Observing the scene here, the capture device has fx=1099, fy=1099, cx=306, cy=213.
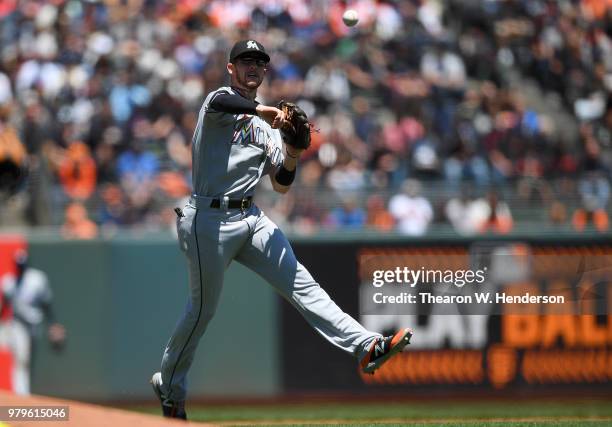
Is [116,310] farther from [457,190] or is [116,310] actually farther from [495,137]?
[495,137]

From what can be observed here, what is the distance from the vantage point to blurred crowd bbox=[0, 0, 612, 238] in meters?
12.3

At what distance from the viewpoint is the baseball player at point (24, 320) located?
10992 millimetres

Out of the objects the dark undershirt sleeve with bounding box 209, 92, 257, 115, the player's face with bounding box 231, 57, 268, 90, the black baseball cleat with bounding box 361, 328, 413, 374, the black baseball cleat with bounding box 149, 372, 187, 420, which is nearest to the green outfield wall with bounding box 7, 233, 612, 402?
the black baseball cleat with bounding box 149, 372, 187, 420

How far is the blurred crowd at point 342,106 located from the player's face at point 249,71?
17.2 feet

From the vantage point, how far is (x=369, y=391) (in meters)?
10.9

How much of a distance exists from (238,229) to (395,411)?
4.14 metres

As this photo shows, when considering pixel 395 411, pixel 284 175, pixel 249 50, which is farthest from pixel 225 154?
pixel 395 411

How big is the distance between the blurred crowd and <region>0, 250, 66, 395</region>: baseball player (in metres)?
0.91

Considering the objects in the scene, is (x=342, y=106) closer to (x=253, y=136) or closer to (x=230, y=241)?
(x=253, y=136)

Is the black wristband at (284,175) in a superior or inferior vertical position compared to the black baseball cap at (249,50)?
inferior

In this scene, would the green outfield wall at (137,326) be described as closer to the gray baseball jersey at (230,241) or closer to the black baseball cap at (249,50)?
the gray baseball jersey at (230,241)

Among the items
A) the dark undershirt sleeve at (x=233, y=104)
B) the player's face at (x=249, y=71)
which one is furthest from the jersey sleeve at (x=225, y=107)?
the player's face at (x=249, y=71)

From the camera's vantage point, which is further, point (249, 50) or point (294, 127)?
point (249, 50)

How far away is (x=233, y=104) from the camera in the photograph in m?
6.09
